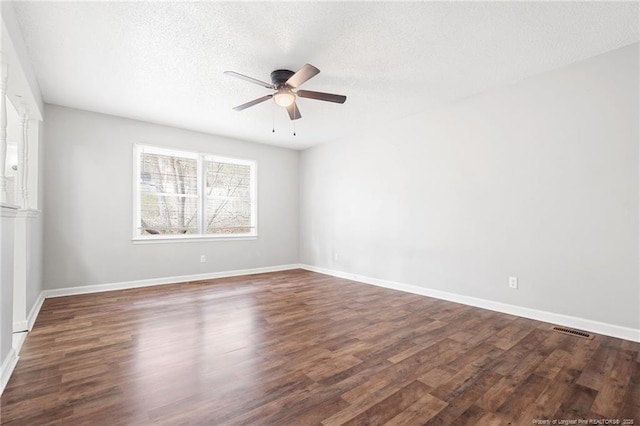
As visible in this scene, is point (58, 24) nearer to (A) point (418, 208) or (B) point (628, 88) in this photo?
(A) point (418, 208)

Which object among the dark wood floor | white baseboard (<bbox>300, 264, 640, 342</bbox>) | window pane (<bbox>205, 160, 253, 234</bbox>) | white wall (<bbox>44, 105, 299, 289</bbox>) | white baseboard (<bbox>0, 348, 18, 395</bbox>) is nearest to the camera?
the dark wood floor

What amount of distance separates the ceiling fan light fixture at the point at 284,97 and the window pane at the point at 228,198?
2.78m

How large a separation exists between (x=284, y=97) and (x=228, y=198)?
10.0ft

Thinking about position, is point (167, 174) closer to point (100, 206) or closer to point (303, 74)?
point (100, 206)

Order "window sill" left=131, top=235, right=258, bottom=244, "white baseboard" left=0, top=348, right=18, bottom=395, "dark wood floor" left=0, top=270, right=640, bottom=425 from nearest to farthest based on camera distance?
"dark wood floor" left=0, top=270, right=640, bottom=425 < "white baseboard" left=0, top=348, right=18, bottom=395 < "window sill" left=131, top=235, right=258, bottom=244

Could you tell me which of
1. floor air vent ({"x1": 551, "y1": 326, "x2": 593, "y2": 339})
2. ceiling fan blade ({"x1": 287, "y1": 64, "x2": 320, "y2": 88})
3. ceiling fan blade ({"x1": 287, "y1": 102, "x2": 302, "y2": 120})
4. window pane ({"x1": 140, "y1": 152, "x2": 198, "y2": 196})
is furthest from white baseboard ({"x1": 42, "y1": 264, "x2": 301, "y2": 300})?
floor air vent ({"x1": 551, "y1": 326, "x2": 593, "y2": 339})

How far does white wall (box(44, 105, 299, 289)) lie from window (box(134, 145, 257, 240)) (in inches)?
6.2

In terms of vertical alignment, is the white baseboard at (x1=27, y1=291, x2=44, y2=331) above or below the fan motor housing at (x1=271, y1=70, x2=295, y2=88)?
below

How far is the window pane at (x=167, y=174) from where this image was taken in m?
4.65

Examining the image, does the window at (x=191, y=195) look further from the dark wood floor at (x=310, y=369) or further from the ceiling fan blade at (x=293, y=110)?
the ceiling fan blade at (x=293, y=110)

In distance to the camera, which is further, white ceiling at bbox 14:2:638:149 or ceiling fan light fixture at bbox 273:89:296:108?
ceiling fan light fixture at bbox 273:89:296:108

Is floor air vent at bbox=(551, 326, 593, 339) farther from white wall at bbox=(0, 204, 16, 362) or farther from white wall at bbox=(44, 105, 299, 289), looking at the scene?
white wall at bbox=(44, 105, 299, 289)

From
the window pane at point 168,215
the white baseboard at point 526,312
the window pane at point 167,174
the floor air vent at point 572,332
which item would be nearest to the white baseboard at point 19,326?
the window pane at point 168,215

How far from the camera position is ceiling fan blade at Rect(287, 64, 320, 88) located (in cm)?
240
